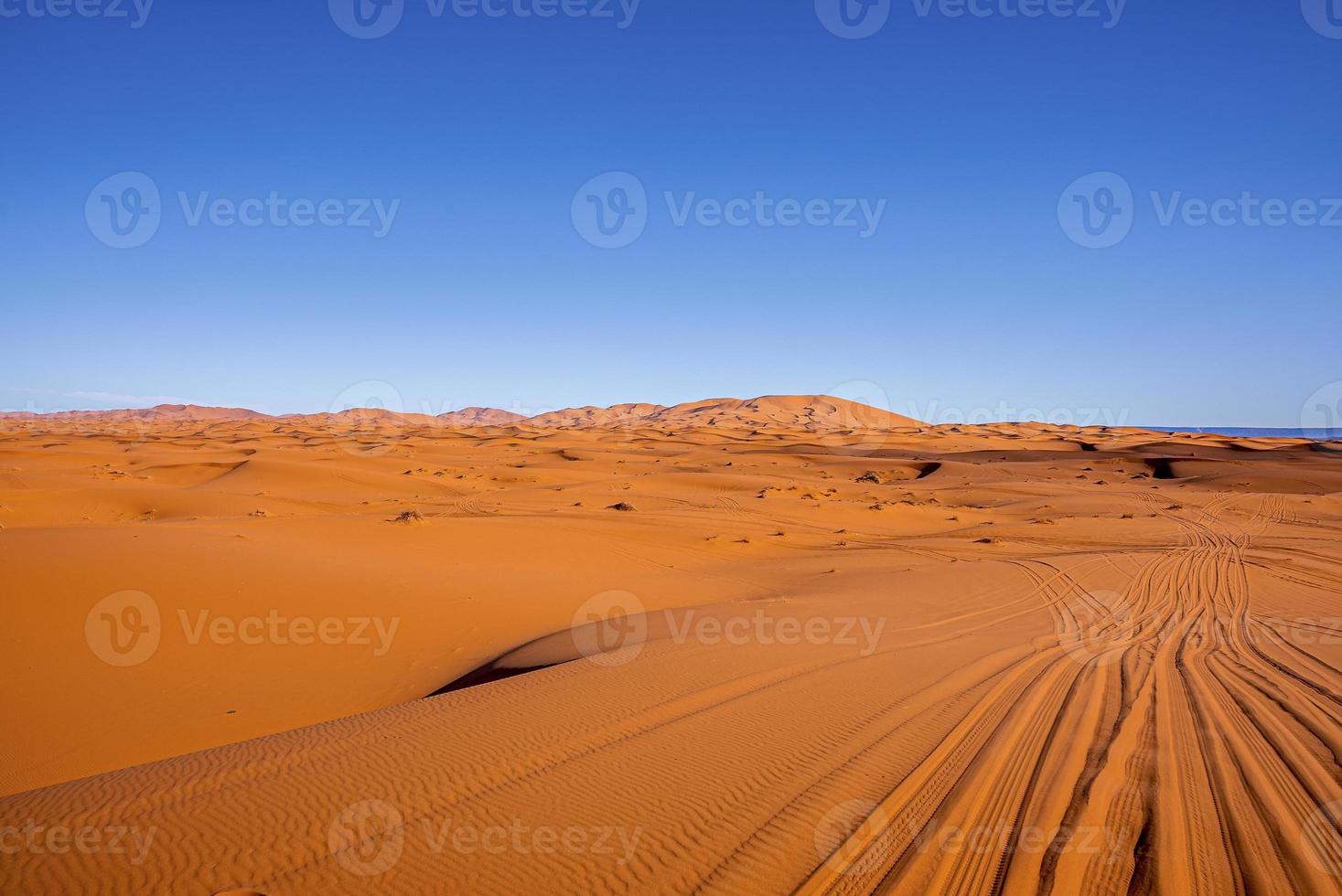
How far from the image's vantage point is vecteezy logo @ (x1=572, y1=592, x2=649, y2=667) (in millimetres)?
7827

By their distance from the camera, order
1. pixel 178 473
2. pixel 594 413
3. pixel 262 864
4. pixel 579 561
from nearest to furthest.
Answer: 1. pixel 262 864
2. pixel 579 561
3. pixel 178 473
4. pixel 594 413

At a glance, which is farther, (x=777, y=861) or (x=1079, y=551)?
(x=1079, y=551)

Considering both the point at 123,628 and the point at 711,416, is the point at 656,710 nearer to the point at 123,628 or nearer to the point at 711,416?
the point at 123,628

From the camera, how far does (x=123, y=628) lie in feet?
26.7

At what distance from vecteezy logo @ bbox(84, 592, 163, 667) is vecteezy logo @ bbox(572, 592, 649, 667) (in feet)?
16.5

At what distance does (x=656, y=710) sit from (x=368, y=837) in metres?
2.53

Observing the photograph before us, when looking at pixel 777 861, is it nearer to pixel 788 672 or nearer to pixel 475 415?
pixel 788 672

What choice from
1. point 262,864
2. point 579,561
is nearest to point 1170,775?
point 262,864

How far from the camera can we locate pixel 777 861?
3473 millimetres

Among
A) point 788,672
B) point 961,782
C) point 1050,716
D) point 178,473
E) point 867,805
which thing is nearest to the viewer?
point 867,805

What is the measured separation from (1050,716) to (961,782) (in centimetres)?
172
